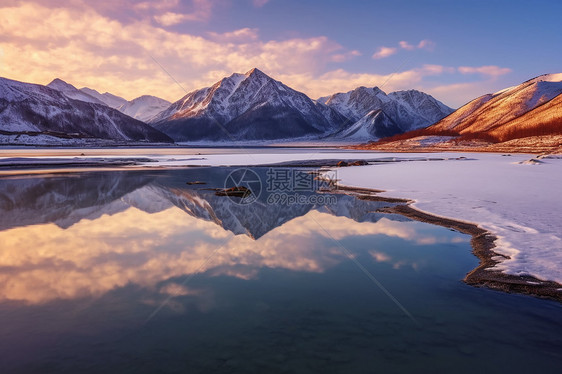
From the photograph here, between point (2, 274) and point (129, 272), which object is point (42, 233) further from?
point (129, 272)

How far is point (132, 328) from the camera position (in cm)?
741

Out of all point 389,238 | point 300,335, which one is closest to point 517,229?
point 389,238

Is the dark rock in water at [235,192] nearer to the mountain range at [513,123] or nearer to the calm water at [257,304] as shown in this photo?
the calm water at [257,304]

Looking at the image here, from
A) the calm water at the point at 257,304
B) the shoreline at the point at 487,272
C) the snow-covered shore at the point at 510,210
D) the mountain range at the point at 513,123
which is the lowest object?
the calm water at the point at 257,304

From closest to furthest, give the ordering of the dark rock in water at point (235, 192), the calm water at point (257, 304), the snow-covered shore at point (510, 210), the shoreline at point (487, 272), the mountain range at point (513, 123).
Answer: the calm water at point (257, 304) → the shoreline at point (487, 272) → the snow-covered shore at point (510, 210) → the dark rock in water at point (235, 192) → the mountain range at point (513, 123)

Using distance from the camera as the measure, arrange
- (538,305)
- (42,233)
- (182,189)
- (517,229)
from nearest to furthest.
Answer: (538,305), (517,229), (42,233), (182,189)

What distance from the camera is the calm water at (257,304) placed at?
6.39 m

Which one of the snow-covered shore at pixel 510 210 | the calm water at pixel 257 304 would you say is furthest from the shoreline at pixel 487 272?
the calm water at pixel 257 304

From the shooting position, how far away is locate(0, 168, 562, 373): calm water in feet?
21.0

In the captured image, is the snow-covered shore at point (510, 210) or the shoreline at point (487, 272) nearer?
the shoreline at point (487, 272)

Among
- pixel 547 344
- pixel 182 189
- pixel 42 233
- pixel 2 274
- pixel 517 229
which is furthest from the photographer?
pixel 182 189

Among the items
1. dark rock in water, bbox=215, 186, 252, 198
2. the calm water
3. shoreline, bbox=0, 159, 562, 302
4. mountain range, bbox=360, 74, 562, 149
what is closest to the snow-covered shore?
shoreline, bbox=0, 159, 562, 302

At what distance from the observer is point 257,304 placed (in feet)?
28.2

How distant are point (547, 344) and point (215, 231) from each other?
12171 millimetres
